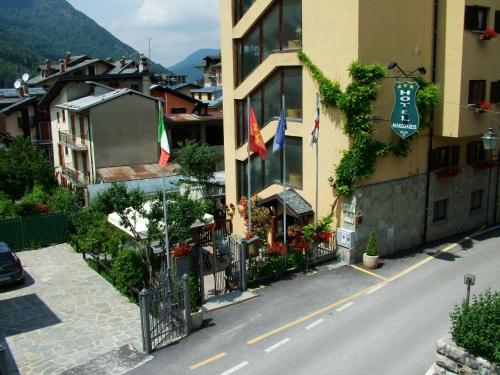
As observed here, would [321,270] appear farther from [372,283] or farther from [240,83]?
[240,83]

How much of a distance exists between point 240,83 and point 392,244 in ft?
36.1

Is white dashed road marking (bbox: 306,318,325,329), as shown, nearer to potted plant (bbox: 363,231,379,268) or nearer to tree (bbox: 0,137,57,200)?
potted plant (bbox: 363,231,379,268)

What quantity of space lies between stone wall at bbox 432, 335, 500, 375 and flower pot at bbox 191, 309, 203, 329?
7.03 metres

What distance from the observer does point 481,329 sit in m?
11.2

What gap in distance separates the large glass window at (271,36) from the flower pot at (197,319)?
12724mm

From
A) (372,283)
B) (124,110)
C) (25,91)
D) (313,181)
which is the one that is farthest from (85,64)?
(372,283)

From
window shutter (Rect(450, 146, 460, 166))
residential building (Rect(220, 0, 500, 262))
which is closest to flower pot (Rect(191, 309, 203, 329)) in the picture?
residential building (Rect(220, 0, 500, 262))

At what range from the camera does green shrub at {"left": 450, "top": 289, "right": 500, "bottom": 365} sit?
1105 cm

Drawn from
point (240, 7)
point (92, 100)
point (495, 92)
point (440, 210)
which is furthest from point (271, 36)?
point (92, 100)

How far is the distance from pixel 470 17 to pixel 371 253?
36.4 feet

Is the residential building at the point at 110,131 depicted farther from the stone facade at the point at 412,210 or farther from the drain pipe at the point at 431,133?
the drain pipe at the point at 431,133

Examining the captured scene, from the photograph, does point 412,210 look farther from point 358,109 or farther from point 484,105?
point 358,109

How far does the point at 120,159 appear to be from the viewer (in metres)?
40.4

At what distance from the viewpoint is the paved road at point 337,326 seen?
1346 cm
